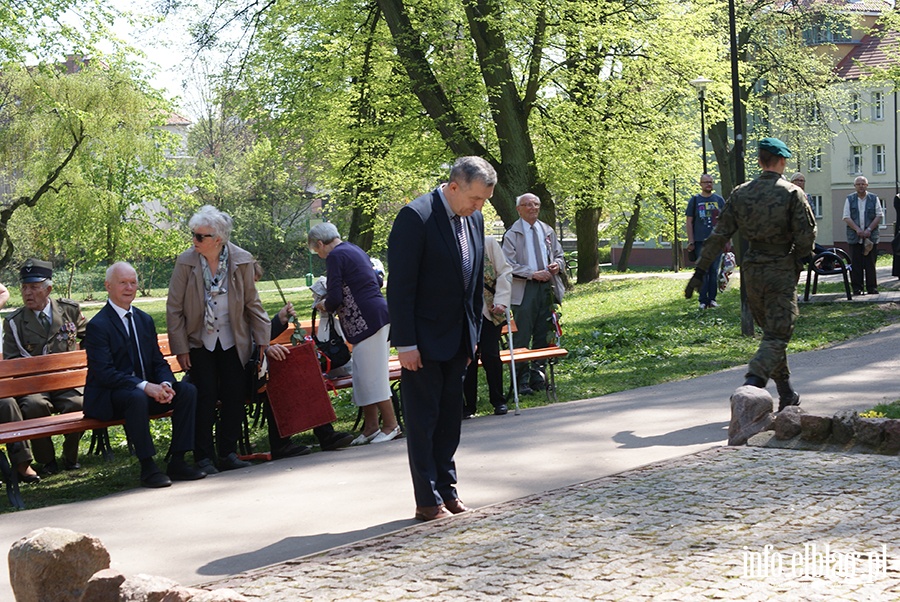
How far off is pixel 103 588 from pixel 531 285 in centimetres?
790

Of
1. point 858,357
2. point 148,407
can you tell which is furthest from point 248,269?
point 858,357

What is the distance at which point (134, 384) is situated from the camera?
8.42 metres

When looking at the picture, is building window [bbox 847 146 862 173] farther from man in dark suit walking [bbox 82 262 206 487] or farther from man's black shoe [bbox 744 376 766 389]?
man in dark suit walking [bbox 82 262 206 487]

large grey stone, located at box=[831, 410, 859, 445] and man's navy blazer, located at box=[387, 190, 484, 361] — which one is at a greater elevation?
man's navy blazer, located at box=[387, 190, 484, 361]

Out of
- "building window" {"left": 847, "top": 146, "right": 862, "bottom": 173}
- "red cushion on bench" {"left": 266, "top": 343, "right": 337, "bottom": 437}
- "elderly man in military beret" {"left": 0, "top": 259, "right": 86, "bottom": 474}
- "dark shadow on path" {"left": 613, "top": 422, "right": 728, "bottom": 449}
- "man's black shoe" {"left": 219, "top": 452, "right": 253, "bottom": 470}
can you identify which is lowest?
"dark shadow on path" {"left": 613, "top": 422, "right": 728, "bottom": 449}

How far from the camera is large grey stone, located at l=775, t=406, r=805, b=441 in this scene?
802 centimetres

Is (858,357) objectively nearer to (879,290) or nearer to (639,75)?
(879,290)

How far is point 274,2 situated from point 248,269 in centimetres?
1844

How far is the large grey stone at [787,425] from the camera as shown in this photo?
8016mm

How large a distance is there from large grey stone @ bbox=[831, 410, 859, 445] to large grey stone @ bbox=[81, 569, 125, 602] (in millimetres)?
5018

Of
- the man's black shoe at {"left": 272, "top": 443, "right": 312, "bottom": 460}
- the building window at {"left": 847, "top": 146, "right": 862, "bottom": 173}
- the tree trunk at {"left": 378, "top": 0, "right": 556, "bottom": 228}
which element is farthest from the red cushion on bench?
the building window at {"left": 847, "top": 146, "right": 862, "bottom": 173}

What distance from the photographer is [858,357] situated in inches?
492

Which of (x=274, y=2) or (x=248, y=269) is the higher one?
(x=274, y=2)

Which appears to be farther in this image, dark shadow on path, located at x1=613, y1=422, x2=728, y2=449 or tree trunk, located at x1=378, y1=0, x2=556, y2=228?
tree trunk, located at x1=378, y1=0, x2=556, y2=228
